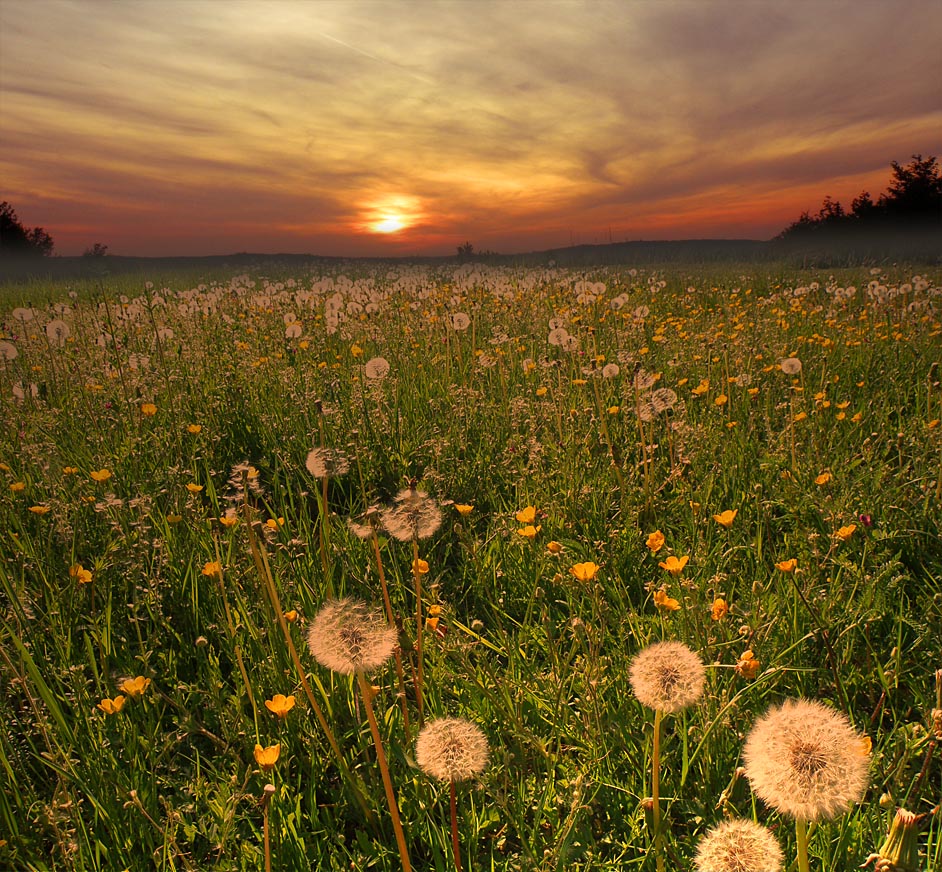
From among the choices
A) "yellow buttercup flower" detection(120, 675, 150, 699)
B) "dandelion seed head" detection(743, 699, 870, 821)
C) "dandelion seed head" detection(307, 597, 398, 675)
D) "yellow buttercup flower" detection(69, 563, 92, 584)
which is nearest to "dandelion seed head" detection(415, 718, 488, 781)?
"dandelion seed head" detection(307, 597, 398, 675)

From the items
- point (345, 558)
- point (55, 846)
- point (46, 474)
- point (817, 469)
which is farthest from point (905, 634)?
point (46, 474)

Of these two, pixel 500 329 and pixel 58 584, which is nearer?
pixel 58 584

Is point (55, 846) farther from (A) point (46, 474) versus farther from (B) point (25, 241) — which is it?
(B) point (25, 241)

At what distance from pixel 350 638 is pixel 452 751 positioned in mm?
293

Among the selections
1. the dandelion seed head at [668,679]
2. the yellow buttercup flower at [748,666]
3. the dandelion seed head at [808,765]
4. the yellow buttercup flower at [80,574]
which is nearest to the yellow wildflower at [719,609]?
the yellow buttercup flower at [748,666]

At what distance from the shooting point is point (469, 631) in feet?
6.65

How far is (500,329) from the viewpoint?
643cm

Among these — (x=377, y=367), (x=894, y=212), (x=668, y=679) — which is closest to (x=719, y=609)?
(x=668, y=679)

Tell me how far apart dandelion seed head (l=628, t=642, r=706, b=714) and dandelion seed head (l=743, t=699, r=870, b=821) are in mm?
136

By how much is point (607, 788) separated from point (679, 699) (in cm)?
62

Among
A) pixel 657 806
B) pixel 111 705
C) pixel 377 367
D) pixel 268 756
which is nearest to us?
pixel 657 806

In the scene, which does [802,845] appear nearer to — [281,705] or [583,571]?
[583,571]

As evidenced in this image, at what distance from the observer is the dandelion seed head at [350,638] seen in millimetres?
1146

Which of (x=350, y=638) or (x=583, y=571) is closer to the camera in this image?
(x=350, y=638)
